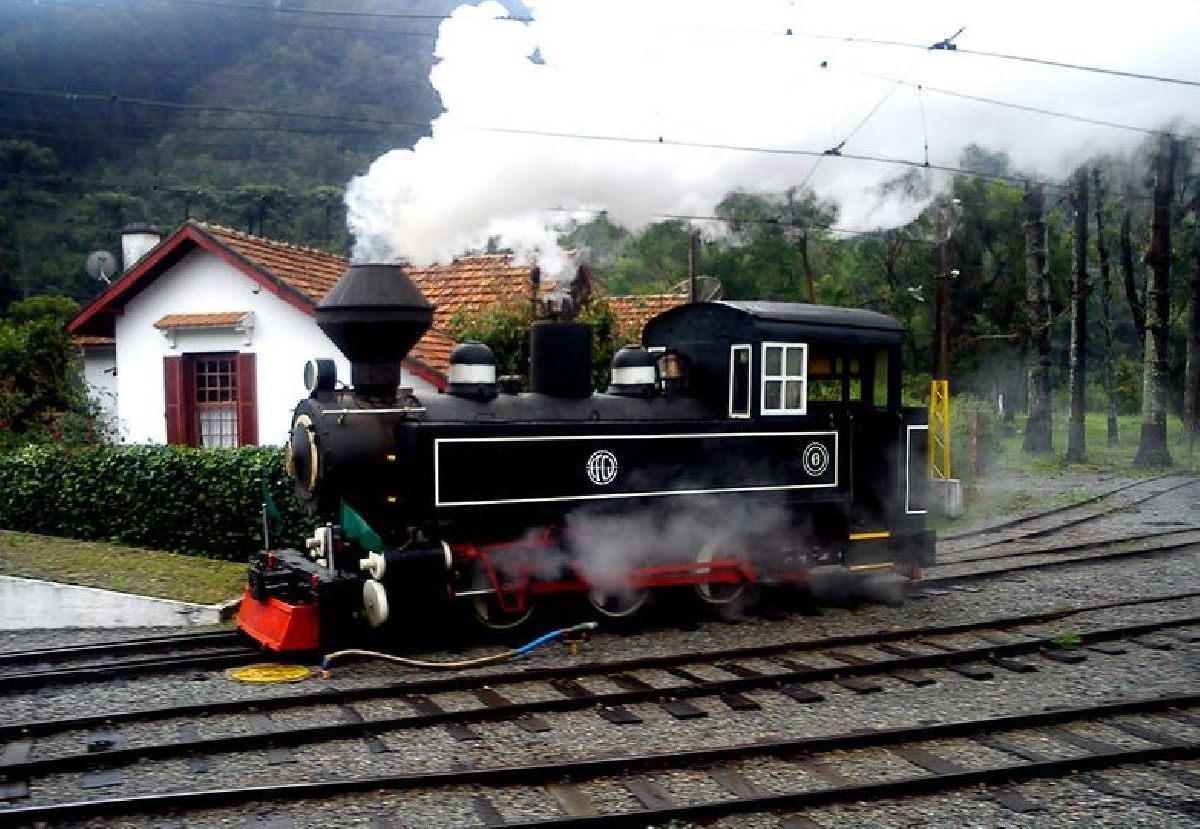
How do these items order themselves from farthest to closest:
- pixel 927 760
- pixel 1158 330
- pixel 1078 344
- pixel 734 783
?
pixel 1078 344, pixel 1158 330, pixel 927 760, pixel 734 783

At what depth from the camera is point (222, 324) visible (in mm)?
14312

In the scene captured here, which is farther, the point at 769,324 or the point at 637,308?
the point at 637,308

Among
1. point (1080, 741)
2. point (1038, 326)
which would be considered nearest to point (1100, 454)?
point (1038, 326)

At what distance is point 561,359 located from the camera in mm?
9469

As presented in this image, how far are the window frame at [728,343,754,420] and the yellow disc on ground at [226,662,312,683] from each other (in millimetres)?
4324

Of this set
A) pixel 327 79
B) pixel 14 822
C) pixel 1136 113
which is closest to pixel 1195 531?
pixel 1136 113

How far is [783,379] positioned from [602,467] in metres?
1.98

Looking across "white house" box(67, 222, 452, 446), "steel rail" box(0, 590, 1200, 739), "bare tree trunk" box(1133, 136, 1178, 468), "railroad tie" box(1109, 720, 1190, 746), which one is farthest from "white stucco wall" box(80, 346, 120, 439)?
"bare tree trunk" box(1133, 136, 1178, 468)

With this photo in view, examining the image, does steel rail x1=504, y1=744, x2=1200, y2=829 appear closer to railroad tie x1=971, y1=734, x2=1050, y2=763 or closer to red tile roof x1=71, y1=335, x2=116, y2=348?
railroad tie x1=971, y1=734, x2=1050, y2=763

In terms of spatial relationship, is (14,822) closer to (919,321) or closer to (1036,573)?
(1036,573)

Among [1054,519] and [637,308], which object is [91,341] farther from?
[1054,519]

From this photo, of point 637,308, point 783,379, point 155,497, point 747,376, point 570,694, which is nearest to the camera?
point 570,694

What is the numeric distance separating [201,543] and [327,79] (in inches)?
1840

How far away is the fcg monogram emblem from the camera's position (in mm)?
9344
